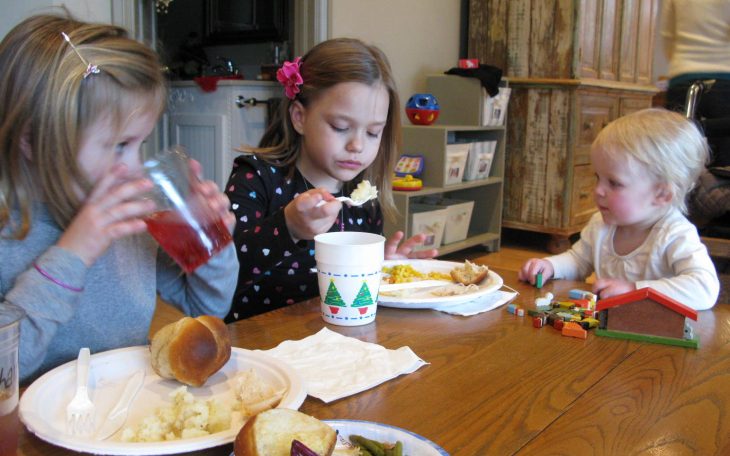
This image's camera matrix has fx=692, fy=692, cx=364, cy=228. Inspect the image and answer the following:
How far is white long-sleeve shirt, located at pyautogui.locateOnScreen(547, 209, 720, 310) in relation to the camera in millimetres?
1353

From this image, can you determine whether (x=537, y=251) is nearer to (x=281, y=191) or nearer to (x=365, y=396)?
(x=281, y=191)

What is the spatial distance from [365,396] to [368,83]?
0.98 m

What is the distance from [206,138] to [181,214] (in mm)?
3468

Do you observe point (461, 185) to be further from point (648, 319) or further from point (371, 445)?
point (371, 445)

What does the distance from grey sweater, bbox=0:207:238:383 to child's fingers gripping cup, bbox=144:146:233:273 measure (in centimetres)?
12

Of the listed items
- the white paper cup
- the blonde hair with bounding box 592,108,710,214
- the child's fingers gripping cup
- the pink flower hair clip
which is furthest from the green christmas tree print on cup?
the blonde hair with bounding box 592,108,710,214

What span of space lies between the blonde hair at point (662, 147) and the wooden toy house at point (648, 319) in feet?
2.07

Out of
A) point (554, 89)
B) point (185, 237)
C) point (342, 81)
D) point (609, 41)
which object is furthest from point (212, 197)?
point (609, 41)

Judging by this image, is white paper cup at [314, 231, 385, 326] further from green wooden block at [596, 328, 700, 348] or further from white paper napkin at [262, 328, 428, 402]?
green wooden block at [596, 328, 700, 348]

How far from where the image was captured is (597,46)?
446 cm

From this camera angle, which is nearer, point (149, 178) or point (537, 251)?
point (149, 178)

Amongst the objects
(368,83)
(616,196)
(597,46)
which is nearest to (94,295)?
(368,83)

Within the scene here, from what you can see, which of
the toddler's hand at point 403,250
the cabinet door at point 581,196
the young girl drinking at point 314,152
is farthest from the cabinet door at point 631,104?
the toddler's hand at point 403,250

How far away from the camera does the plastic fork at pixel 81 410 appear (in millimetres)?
694
